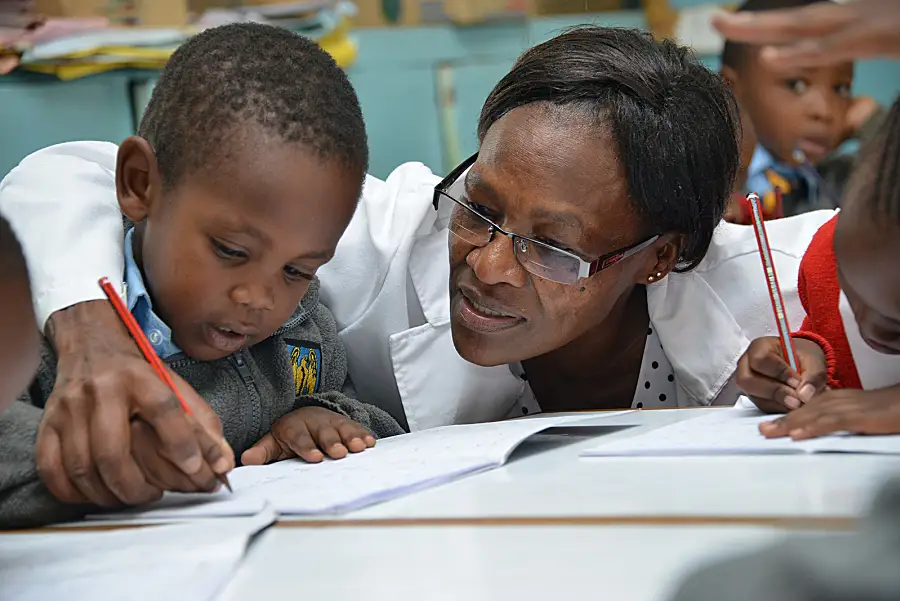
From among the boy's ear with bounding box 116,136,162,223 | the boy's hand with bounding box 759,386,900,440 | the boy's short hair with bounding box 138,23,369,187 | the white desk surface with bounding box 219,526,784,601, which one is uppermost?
the boy's short hair with bounding box 138,23,369,187

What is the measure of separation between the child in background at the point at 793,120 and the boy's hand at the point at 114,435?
461mm

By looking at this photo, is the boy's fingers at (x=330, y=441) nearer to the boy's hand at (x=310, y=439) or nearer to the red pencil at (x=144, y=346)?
the boy's hand at (x=310, y=439)

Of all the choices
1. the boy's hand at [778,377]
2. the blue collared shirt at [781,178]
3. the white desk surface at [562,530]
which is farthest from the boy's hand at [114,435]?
the blue collared shirt at [781,178]

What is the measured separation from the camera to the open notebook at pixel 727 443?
80 cm

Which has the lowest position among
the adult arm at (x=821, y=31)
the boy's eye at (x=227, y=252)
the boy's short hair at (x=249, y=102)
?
the boy's eye at (x=227, y=252)

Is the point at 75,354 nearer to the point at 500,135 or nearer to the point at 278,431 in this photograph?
the point at 278,431

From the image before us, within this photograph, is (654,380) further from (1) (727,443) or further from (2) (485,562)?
(2) (485,562)

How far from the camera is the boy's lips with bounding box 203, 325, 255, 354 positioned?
0.99 m

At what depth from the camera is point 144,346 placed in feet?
2.66

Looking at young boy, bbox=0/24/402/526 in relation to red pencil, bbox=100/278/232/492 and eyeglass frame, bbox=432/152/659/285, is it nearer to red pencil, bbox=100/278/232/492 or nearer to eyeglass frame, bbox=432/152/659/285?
red pencil, bbox=100/278/232/492

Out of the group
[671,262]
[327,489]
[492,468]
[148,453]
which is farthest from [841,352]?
[148,453]

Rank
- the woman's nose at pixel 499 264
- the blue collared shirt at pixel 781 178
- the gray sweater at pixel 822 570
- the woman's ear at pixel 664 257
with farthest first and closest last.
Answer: the blue collared shirt at pixel 781 178, the woman's ear at pixel 664 257, the woman's nose at pixel 499 264, the gray sweater at pixel 822 570

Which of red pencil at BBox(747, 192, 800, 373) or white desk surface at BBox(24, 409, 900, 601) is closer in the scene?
white desk surface at BBox(24, 409, 900, 601)

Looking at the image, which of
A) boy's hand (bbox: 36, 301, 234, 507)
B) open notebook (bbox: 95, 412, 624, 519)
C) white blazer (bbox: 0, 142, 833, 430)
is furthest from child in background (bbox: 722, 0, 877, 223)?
boy's hand (bbox: 36, 301, 234, 507)
